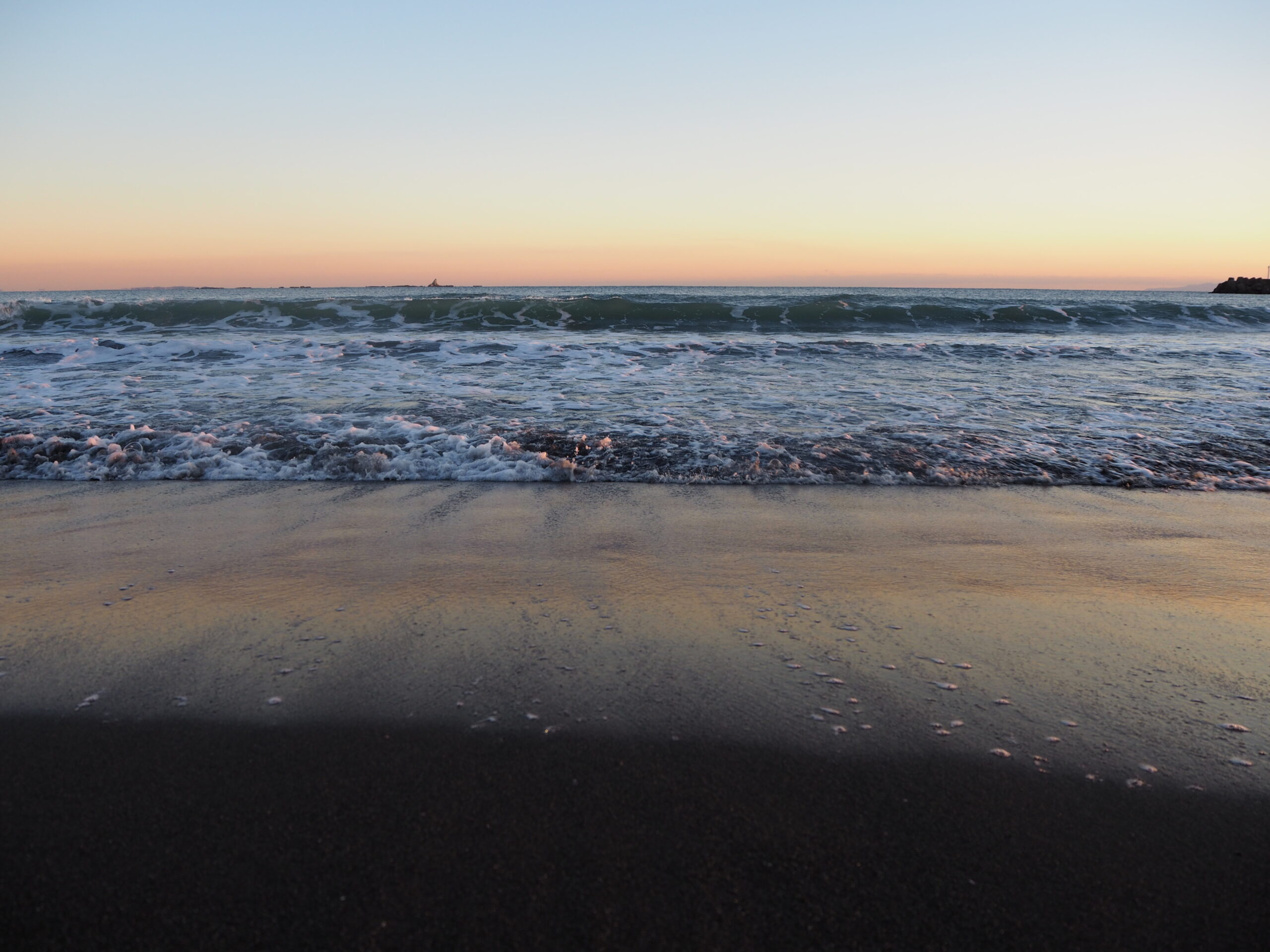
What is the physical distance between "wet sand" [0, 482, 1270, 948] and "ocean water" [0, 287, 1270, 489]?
158 cm

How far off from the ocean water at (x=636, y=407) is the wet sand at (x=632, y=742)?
1577mm

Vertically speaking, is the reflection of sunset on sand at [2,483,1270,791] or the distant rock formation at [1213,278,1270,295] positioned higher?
the distant rock formation at [1213,278,1270,295]

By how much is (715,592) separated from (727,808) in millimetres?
1323

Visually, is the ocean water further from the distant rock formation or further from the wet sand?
the distant rock formation

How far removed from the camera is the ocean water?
5.07 m

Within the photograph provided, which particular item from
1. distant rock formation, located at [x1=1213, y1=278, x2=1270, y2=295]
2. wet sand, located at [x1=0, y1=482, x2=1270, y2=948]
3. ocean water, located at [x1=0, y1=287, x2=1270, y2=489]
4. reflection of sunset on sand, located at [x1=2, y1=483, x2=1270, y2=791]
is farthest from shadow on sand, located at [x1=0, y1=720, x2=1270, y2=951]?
distant rock formation, located at [x1=1213, y1=278, x2=1270, y2=295]

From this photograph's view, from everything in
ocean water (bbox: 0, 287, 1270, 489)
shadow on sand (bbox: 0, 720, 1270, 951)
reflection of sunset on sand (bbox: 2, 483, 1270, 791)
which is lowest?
shadow on sand (bbox: 0, 720, 1270, 951)

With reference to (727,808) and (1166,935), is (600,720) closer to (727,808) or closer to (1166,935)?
(727,808)

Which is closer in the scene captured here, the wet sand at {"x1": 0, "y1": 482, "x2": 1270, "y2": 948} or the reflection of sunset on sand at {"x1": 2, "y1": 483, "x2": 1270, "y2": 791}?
the wet sand at {"x1": 0, "y1": 482, "x2": 1270, "y2": 948}

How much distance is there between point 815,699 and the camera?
209cm

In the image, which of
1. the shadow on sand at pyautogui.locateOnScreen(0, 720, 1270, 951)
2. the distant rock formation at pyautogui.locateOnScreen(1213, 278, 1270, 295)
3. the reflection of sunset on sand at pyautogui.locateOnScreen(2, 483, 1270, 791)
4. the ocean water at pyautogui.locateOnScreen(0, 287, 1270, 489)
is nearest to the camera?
the shadow on sand at pyautogui.locateOnScreen(0, 720, 1270, 951)

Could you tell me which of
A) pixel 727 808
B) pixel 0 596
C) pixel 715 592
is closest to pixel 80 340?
pixel 0 596

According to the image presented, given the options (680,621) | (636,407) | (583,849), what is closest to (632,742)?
(583,849)

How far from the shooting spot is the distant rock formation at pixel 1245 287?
58469 millimetres
